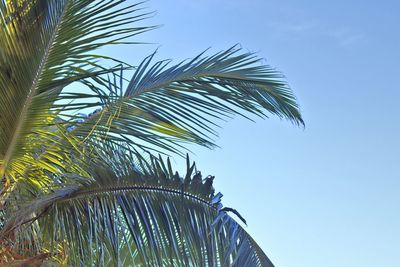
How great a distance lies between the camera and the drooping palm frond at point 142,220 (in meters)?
4.09

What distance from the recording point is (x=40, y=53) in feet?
11.2

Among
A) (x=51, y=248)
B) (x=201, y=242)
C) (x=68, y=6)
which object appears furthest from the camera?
(x=51, y=248)

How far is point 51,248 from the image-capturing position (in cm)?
437

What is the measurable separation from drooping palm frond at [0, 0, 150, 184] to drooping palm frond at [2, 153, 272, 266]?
62cm

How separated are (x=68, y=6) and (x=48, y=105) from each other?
1.75ft

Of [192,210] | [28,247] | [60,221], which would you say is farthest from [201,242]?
[28,247]

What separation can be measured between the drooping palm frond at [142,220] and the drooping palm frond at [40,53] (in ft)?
2.02

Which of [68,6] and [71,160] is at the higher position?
[68,6]

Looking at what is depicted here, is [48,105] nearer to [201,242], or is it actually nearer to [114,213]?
[114,213]

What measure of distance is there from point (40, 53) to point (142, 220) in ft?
4.21

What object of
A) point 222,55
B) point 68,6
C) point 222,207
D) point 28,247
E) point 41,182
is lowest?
point 28,247

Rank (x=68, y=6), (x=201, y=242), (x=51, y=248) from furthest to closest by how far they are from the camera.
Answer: (x=51, y=248) < (x=201, y=242) < (x=68, y=6)

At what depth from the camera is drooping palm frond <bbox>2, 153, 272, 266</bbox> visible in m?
4.09

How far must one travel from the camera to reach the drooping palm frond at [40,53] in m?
3.38
